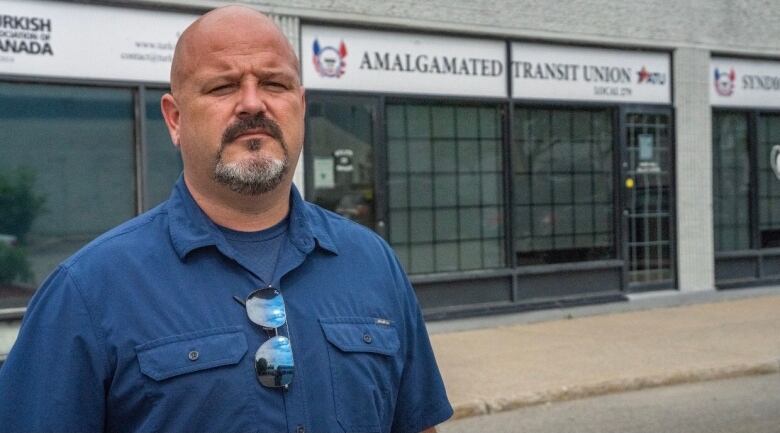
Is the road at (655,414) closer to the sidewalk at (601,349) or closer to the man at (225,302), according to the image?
the sidewalk at (601,349)

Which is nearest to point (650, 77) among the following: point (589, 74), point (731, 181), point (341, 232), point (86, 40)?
point (589, 74)

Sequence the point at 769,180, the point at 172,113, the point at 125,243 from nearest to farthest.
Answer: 1. the point at 125,243
2. the point at 172,113
3. the point at 769,180

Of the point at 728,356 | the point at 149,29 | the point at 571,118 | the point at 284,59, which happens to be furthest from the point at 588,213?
the point at 284,59

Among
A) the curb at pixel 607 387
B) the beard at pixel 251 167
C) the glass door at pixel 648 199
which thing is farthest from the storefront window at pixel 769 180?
the beard at pixel 251 167

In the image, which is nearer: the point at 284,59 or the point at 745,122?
the point at 284,59

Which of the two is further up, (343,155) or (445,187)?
(343,155)

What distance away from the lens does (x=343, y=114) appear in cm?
1051

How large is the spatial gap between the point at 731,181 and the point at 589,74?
3.05 metres

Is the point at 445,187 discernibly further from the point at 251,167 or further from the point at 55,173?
the point at 251,167

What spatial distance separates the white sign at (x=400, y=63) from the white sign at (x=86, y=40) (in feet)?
4.71

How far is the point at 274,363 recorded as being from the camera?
2072 mm

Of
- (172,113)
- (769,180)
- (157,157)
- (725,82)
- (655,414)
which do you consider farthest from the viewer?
(769,180)

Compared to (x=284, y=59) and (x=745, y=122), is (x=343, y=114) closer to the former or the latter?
(x=745, y=122)

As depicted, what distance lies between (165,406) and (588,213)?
1094cm
